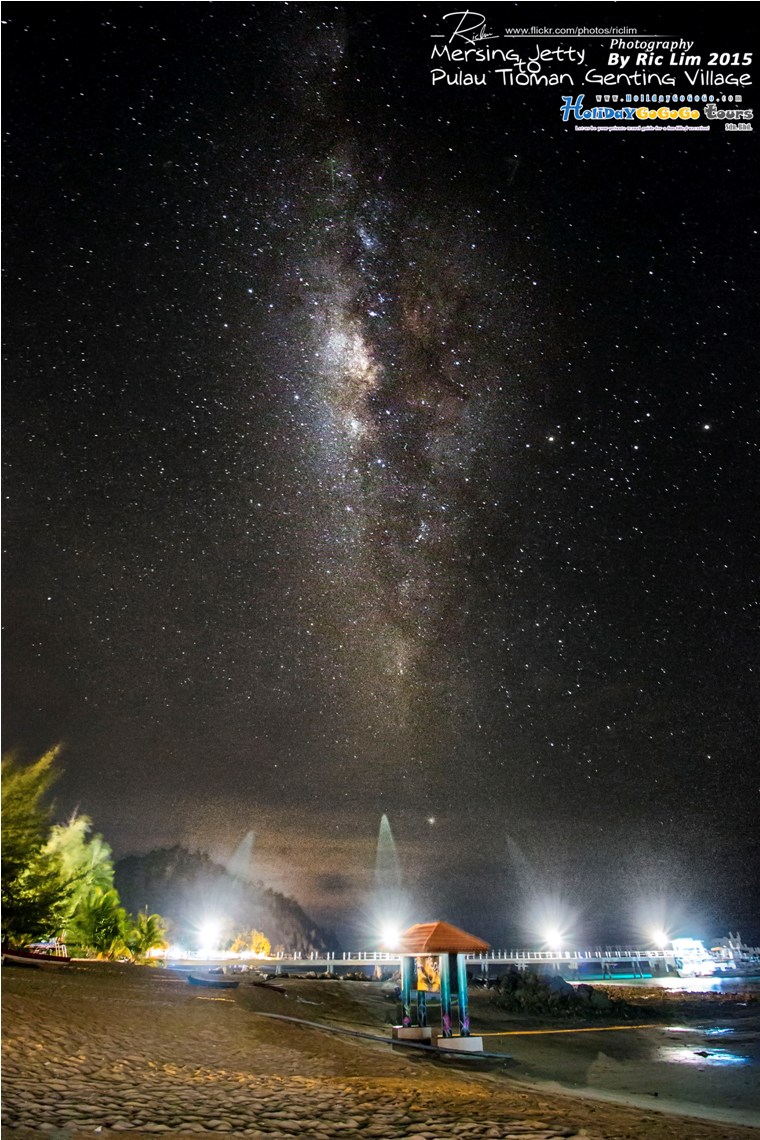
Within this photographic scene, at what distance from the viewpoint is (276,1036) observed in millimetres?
19609

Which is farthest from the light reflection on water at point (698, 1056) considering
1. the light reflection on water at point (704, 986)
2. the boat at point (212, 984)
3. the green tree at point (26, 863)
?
the light reflection on water at point (704, 986)

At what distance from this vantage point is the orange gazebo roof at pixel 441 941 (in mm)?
21375

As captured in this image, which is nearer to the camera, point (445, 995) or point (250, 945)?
point (445, 995)

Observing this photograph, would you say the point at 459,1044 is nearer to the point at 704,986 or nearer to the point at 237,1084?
the point at 237,1084

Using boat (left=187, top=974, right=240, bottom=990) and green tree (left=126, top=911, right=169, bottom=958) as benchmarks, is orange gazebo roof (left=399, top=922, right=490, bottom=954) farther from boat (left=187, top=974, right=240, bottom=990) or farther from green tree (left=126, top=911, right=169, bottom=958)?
green tree (left=126, top=911, right=169, bottom=958)

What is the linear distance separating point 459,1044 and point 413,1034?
1.81 metres

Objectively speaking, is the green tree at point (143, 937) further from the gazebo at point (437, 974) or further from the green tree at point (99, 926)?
the gazebo at point (437, 974)

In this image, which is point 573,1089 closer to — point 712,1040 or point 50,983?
point 50,983

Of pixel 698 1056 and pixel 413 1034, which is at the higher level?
pixel 413 1034

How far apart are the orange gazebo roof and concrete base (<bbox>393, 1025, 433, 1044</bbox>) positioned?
204cm

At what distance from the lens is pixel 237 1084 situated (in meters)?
12.6

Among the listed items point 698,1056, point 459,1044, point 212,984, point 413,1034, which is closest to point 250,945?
point 212,984

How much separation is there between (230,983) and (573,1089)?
16342 millimetres

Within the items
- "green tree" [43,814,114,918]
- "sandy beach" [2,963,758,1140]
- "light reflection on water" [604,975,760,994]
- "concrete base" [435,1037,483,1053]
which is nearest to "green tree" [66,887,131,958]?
"green tree" [43,814,114,918]
